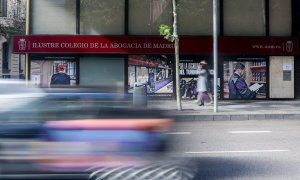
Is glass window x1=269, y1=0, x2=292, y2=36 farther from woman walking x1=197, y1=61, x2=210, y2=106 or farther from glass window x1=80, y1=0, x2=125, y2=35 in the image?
glass window x1=80, y1=0, x2=125, y2=35

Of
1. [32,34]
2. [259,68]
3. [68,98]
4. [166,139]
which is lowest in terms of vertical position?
[166,139]

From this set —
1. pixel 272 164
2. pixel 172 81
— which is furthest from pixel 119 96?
pixel 172 81

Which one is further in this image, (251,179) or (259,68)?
(259,68)

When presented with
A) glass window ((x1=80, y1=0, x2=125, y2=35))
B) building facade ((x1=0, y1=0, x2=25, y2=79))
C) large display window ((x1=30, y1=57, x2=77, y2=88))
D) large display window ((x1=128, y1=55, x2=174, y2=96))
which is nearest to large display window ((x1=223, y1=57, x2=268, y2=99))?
large display window ((x1=128, y1=55, x2=174, y2=96))

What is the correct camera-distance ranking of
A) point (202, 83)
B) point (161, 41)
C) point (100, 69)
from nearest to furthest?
point (202, 83) → point (161, 41) → point (100, 69)

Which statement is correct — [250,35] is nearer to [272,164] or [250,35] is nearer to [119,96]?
[272,164]

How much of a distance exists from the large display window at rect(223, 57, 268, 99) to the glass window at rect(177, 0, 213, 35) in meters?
1.96

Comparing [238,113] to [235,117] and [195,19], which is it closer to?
[235,117]

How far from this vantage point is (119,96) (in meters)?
5.52

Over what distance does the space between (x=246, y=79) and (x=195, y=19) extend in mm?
Answer: 3532

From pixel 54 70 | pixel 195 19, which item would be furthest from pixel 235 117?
pixel 54 70

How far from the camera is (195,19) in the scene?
21.4 meters

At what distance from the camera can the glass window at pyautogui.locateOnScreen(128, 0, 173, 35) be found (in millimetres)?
21219

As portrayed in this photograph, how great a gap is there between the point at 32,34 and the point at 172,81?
21.3 ft
